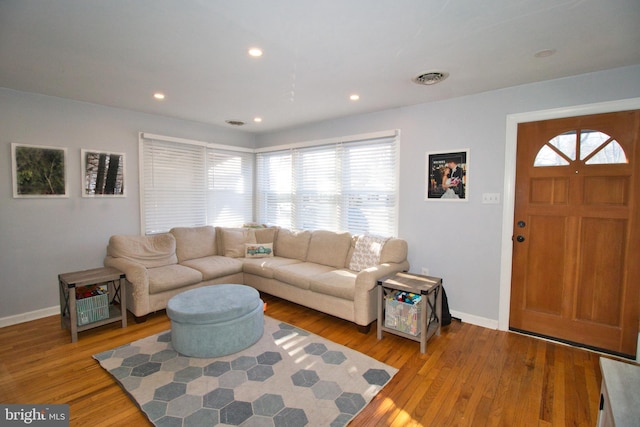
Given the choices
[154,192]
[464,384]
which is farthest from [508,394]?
[154,192]

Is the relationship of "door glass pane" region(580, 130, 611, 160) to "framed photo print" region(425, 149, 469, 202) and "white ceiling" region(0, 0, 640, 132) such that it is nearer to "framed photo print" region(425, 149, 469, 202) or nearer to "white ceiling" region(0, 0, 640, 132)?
"white ceiling" region(0, 0, 640, 132)

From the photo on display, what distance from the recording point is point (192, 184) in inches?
182

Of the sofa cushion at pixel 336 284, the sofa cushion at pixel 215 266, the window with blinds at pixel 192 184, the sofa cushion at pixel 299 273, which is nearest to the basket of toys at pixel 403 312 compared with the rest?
the sofa cushion at pixel 336 284

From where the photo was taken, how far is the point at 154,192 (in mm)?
4184

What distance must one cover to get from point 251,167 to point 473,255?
3922 millimetres

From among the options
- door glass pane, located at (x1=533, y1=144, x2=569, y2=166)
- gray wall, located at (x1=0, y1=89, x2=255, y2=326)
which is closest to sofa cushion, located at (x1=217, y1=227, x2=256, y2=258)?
gray wall, located at (x1=0, y1=89, x2=255, y2=326)

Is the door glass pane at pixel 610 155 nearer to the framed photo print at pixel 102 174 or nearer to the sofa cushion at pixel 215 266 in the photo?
the sofa cushion at pixel 215 266

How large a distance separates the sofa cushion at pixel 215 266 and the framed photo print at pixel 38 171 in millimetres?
1658

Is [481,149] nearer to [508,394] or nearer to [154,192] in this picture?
[508,394]

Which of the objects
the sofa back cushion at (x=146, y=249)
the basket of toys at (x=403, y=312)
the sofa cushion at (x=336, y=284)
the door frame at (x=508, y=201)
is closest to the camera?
the basket of toys at (x=403, y=312)

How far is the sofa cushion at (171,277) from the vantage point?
3.28 meters

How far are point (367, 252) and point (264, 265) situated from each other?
54.0 inches

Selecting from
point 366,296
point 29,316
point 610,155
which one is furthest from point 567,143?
point 29,316

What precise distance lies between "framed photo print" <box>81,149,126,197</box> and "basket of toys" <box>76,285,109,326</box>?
123 cm
